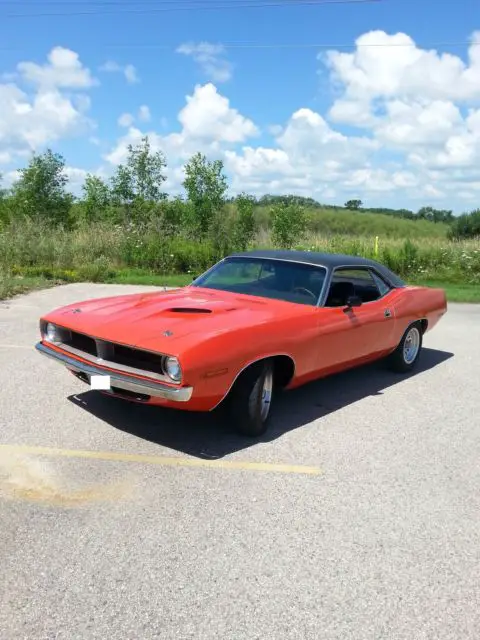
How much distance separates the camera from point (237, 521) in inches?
126

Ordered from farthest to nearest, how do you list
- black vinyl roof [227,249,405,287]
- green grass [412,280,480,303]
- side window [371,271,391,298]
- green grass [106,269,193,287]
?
green grass [106,269,193,287], green grass [412,280,480,303], side window [371,271,391,298], black vinyl roof [227,249,405,287]

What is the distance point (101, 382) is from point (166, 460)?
74 centimetres

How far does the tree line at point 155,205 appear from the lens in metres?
21.4

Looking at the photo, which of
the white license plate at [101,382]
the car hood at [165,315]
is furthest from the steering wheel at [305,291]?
the white license plate at [101,382]

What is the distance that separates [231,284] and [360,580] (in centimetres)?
346

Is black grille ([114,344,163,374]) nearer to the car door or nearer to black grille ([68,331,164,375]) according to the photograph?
black grille ([68,331,164,375])

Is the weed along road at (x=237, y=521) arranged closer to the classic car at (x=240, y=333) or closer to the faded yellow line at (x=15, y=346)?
the classic car at (x=240, y=333)

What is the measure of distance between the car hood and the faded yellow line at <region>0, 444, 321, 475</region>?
0.78 metres

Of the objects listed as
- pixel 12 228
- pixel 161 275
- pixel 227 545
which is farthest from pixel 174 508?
pixel 12 228

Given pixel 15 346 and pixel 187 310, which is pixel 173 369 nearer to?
pixel 187 310

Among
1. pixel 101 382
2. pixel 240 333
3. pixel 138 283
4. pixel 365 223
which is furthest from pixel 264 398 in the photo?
pixel 365 223

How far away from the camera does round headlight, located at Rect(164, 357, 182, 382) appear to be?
3.82 metres

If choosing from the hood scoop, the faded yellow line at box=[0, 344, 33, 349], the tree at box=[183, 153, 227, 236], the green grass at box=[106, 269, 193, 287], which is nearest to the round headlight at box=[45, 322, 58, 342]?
the hood scoop

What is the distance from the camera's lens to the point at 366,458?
4.16 meters
